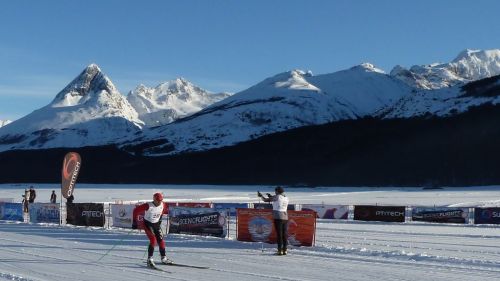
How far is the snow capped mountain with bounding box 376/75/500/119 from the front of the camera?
475ft

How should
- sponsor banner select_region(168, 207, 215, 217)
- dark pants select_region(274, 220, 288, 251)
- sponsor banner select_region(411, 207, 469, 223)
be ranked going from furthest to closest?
sponsor banner select_region(411, 207, 469, 223)
sponsor banner select_region(168, 207, 215, 217)
dark pants select_region(274, 220, 288, 251)

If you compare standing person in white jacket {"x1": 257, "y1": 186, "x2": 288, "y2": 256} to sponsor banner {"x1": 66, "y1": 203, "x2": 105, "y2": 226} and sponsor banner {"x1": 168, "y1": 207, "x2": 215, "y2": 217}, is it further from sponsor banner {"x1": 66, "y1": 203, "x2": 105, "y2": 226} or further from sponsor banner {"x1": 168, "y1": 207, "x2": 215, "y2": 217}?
sponsor banner {"x1": 66, "y1": 203, "x2": 105, "y2": 226}

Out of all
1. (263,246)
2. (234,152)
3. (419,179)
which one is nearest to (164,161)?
(234,152)

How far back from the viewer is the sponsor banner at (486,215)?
2773 cm

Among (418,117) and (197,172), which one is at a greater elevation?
(418,117)

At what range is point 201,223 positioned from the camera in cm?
2103

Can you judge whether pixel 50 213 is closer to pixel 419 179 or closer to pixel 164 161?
pixel 419 179

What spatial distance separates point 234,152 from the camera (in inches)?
6442

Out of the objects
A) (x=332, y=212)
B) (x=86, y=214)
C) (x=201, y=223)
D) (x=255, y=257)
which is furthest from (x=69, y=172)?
(x=255, y=257)

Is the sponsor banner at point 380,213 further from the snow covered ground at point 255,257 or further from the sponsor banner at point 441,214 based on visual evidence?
the snow covered ground at point 255,257

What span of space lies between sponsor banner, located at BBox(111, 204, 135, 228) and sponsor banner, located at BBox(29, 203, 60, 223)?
114 inches

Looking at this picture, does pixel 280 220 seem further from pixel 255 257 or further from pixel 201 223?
pixel 201 223

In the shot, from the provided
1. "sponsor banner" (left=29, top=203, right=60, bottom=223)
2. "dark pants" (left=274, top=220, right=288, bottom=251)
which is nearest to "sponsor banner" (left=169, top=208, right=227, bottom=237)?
"dark pants" (left=274, top=220, right=288, bottom=251)

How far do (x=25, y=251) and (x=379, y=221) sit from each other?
16.7 metres
